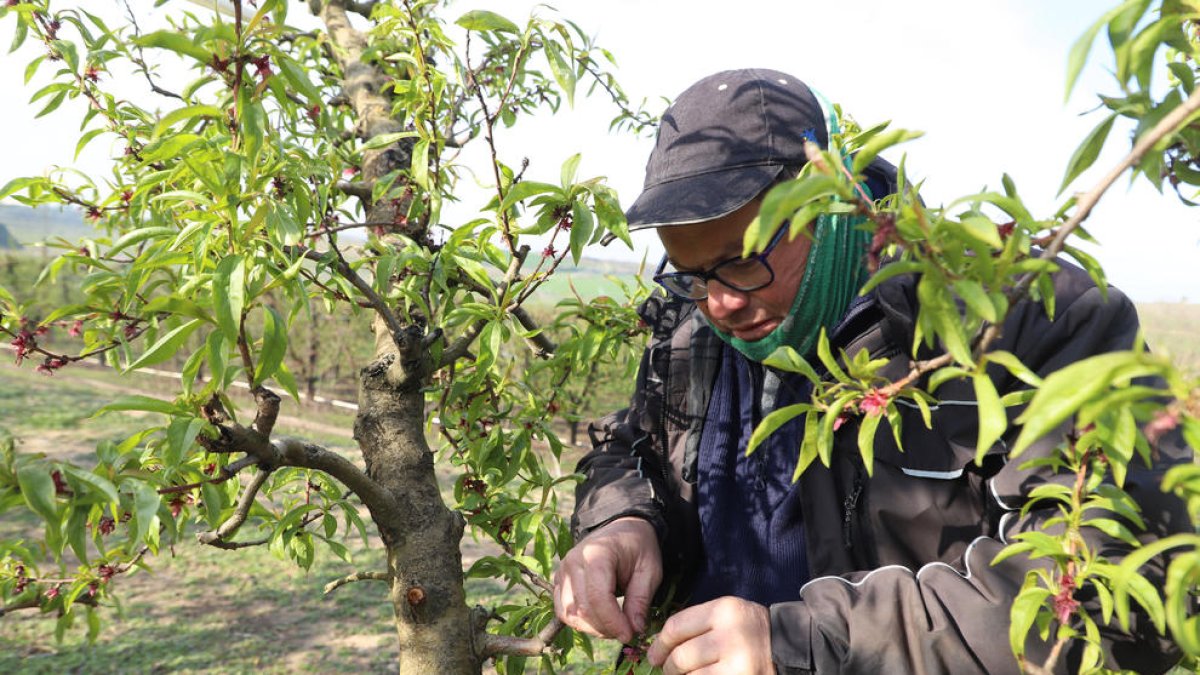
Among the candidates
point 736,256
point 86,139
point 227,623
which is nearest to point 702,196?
point 736,256

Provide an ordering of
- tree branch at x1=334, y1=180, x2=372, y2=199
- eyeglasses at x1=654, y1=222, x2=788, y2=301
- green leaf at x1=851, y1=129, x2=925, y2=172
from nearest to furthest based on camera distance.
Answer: green leaf at x1=851, y1=129, x2=925, y2=172 < eyeglasses at x1=654, y1=222, x2=788, y2=301 < tree branch at x1=334, y1=180, x2=372, y2=199

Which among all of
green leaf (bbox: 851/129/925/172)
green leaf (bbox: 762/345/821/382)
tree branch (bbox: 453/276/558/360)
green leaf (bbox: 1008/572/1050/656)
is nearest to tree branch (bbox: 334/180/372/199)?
tree branch (bbox: 453/276/558/360)

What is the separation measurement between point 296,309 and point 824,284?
1.03 m

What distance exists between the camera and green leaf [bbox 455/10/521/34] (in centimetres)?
141

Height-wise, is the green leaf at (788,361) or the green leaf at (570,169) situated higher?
the green leaf at (570,169)

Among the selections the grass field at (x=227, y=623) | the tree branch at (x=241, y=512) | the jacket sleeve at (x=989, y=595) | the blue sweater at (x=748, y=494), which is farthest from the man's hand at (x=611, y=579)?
the grass field at (x=227, y=623)

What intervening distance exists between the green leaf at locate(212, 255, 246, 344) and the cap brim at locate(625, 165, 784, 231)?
2.41 feet

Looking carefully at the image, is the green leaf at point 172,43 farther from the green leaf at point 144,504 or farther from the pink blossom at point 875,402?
the pink blossom at point 875,402

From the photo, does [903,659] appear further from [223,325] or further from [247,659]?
[247,659]

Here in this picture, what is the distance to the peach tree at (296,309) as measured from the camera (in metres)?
1.03

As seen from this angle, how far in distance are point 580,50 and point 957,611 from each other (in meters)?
1.35

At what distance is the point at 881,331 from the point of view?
1.50 meters

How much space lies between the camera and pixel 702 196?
1.43m

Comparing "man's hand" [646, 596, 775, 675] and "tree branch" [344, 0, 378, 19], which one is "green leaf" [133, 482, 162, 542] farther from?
"tree branch" [344, 0, 378, 19]
